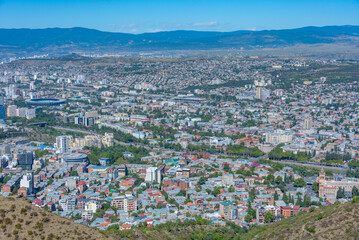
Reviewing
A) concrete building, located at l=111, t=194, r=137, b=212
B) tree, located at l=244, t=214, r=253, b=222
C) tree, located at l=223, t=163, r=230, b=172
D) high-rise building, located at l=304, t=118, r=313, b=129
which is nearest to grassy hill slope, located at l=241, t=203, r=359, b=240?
tree, located at l=244, t=214, r=253, b=222

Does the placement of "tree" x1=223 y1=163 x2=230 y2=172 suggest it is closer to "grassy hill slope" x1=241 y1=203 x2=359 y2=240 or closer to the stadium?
"grassy hill slope" x1=241 y1=203 x2=359 y2=240

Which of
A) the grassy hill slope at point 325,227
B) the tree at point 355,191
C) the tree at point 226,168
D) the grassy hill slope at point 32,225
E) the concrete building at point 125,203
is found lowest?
the tree at point 226,168

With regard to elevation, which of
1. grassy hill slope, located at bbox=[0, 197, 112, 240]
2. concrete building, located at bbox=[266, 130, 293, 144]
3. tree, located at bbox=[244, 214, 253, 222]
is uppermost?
grassy hill slope, located at bbox=[0, 197, 112, 240]

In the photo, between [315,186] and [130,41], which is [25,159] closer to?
[315,186]

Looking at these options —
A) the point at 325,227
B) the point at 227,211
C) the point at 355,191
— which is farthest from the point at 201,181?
the point at 325,227

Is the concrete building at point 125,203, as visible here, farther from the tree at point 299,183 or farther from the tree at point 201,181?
the tree at point 299,183

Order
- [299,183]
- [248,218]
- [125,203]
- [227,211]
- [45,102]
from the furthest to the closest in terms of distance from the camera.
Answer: [45,102], [299,183], [125,203], [227,211], [248,218]

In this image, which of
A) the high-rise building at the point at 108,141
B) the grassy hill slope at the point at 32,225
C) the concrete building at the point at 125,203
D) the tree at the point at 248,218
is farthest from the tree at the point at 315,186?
the grassy hill slope at the point at 32,225

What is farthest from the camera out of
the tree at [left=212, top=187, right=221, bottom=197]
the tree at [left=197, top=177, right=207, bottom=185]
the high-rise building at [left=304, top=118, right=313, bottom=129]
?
the high-rise building at [left=304, top=118, right=313, bottom=129]
